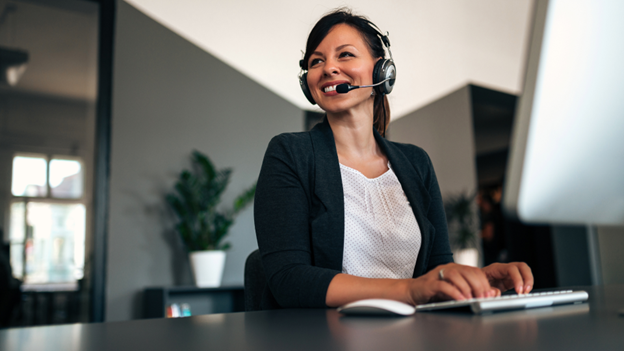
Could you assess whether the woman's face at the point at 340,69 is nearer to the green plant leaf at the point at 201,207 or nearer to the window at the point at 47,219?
the green plant leaf at the point at 201,207

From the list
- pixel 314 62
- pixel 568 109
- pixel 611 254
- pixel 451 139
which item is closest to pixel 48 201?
pixel 314 62

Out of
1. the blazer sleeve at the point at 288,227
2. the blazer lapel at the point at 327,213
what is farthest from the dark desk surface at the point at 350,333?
the blazer lapel at the point at 327,213

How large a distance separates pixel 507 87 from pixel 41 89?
4666 mm

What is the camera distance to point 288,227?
1.07 metres

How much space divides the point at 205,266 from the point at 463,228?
8.95 feet

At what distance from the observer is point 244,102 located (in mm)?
4090

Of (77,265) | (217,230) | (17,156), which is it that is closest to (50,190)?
(17,156)

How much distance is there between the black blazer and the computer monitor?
1.55 ft

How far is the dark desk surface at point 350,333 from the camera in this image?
39 centimetres

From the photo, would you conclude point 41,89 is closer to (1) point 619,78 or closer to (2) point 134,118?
(2) point 134,118

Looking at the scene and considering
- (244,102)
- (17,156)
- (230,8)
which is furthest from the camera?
(244,102)

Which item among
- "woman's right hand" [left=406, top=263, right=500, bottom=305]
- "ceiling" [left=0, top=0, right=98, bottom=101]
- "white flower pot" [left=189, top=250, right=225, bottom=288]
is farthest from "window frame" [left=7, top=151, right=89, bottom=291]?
"woman's right hand" [left=406, top=263, right=500, bottom=305]

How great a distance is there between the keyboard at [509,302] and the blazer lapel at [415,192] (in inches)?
20.8

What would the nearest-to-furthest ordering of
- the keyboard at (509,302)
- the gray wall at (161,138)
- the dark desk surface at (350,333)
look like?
the dark desk surface at (350,333) < the keyboard at (509,302) < the gray wall at (161,138)
